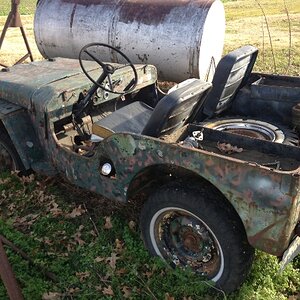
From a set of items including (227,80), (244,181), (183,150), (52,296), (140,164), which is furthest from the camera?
(227,80)

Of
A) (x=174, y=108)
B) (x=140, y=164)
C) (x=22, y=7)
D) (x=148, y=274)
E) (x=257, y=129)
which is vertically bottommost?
(x=22, y=7)

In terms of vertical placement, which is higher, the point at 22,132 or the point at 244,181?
the point at 244,181

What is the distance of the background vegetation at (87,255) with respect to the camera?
129 inches

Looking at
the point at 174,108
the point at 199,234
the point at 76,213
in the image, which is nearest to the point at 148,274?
the point at 199,234

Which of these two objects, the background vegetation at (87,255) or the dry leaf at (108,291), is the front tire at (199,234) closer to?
the background vegetation at (87,255)

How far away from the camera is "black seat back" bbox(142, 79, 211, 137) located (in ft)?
10.4

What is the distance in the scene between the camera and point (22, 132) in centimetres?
418

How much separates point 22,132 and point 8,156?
620 mm

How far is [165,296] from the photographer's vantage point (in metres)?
3.18

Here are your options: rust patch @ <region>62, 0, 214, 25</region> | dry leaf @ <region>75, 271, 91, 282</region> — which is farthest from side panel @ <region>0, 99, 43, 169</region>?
rust patch @ <region>62, 0, 214, 25</region>

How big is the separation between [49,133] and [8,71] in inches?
58.4

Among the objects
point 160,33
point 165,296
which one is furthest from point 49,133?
point 160,33

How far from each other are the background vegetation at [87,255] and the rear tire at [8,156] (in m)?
0.15

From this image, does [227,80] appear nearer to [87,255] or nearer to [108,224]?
[108,224]
